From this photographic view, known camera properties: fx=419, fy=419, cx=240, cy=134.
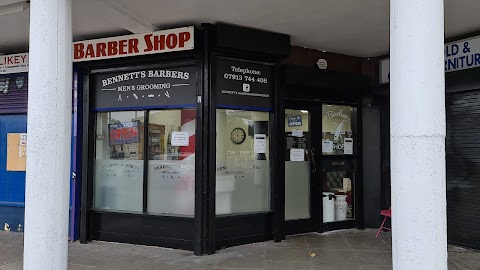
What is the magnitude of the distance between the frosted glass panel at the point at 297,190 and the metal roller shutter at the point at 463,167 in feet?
7.43

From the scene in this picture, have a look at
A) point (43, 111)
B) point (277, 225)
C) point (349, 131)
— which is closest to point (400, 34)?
point (43, 111)

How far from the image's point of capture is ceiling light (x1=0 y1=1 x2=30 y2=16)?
17.5ft

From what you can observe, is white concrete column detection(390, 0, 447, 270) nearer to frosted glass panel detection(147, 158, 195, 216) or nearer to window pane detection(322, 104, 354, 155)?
frosted glass panel detection(147, 158, 195, 216)

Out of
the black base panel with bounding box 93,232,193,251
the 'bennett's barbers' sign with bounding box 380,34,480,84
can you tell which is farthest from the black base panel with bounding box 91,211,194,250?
the 'bennett's barbers' sign with bounding box 380,34,480,84

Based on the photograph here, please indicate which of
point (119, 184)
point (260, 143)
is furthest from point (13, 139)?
point (260, 143)

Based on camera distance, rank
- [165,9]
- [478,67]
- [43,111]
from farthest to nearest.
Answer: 1. [478,67]
2. [165,9]
3. [43,111]

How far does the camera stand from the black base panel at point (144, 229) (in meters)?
6.25

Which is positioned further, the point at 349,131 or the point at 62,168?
the point at 349,131

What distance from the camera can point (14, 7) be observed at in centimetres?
538

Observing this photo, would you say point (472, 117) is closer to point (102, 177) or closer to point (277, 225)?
point (277, 225)

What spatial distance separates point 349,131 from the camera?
7.83 meters

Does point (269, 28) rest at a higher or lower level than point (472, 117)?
higher

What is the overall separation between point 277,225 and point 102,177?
9.81ft

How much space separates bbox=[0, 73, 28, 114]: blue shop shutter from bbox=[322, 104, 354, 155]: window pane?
5452mm
